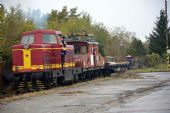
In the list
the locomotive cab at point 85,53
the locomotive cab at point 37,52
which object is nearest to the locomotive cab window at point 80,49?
the locomotive cab at point 85,53

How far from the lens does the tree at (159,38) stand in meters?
79.8

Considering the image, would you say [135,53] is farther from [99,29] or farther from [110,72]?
[110,72]

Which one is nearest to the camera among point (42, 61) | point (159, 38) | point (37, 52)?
point (37, 52)

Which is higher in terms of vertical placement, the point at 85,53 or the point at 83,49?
the point at 83,49

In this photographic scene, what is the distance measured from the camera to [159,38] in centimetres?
8012

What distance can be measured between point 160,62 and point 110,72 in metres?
26.8

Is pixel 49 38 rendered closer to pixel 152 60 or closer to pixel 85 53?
pixel 85 53

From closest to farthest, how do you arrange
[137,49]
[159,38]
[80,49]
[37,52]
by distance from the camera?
1. [37,52]
2. [80,49]
3. [159,38]
4. [137,49]

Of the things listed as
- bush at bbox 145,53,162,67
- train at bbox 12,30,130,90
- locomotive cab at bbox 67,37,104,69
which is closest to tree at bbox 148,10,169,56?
bush at bbox 145,53,162,67

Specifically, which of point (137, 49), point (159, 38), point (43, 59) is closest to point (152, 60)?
point (159, 38)

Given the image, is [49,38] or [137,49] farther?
[137,49]

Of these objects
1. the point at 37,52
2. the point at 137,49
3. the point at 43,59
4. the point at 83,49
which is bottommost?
the point at 43,59

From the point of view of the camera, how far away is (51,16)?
220 feet

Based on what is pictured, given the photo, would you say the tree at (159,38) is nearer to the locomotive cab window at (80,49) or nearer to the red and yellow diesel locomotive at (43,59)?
the locomotive cab window at (80,49)
